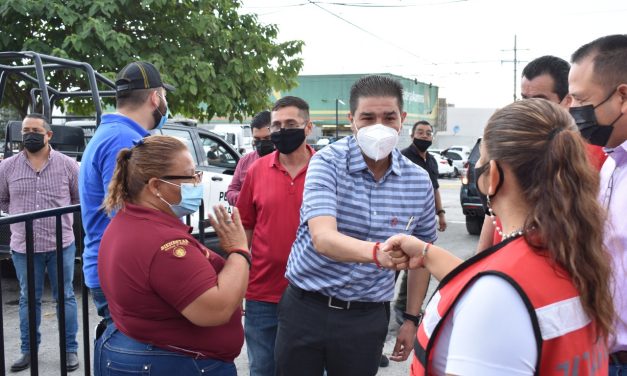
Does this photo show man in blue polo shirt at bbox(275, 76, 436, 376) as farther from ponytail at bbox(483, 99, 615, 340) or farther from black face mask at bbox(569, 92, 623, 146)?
ponytail at bbox(483, 99, 615, 340)

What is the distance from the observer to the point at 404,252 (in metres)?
1.79

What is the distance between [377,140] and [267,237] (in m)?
1.02

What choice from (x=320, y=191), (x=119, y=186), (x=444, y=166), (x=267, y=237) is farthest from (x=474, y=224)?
(x=444, y=166)

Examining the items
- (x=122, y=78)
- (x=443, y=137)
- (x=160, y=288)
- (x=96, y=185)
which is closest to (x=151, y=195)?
(x=160, y=288)

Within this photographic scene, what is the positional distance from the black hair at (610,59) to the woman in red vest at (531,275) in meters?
0.87

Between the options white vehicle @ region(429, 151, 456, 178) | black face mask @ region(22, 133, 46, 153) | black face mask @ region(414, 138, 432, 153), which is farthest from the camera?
→ white vehicle @ region(429, 151, 456, 178)

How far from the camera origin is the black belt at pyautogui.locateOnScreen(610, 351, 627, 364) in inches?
76.0

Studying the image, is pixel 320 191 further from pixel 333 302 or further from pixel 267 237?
pixel 267 237

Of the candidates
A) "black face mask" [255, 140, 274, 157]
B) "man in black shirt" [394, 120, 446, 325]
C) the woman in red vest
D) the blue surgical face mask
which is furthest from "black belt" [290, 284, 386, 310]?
"man in black shirt" [394, 120, 446, 325]

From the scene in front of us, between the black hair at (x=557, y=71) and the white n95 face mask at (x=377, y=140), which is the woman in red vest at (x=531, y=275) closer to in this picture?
the white n95 face mask at (x=377, y=140)

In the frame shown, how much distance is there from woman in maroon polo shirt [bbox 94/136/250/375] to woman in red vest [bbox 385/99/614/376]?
3.15 ft

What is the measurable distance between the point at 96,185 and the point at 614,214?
7.34 feet

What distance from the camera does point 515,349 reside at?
1232 millimetres

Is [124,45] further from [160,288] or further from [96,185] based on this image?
[160,288]
